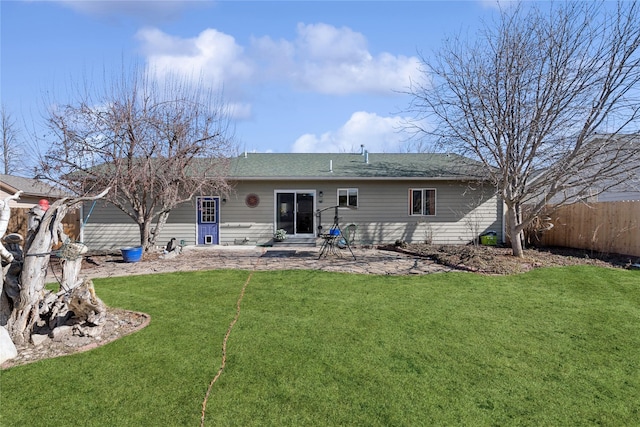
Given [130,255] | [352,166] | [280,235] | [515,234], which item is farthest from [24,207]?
[515,234]

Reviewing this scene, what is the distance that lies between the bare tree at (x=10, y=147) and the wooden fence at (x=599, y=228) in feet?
101

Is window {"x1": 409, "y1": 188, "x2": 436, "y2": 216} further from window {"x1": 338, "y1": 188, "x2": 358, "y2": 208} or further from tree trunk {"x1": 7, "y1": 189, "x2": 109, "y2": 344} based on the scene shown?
tree trunk {"x1": 7, "y1": 189, "x2": 109, "y2": 344}

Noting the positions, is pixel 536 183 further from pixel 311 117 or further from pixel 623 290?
pixel 311 117

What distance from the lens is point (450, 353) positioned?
13.1 ft

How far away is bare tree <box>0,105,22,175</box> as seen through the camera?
78.6 feet

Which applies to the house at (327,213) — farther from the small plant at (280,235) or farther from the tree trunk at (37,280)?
the tree trunk at (37,280)

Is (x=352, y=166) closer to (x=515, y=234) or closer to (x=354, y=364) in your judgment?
(x=515, y=234)

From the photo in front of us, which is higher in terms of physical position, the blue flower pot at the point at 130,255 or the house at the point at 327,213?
the house at the point at 327,213

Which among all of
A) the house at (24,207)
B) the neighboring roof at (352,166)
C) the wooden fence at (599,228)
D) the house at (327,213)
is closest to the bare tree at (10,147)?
→ the house at (24,207)

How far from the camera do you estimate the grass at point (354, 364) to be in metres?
2.88

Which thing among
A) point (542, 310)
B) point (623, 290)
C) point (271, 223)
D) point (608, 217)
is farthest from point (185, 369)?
point (608, 217)

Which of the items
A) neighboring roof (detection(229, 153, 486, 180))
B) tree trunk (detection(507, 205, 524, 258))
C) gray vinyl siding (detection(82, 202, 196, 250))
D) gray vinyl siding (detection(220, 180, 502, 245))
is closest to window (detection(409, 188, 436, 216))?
gray vinyl siding (detection(220, 180, 502, 245))

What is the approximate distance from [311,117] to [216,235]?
18.3ft

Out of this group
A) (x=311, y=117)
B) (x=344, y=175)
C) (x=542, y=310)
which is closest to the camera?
(x=542, y=310)
